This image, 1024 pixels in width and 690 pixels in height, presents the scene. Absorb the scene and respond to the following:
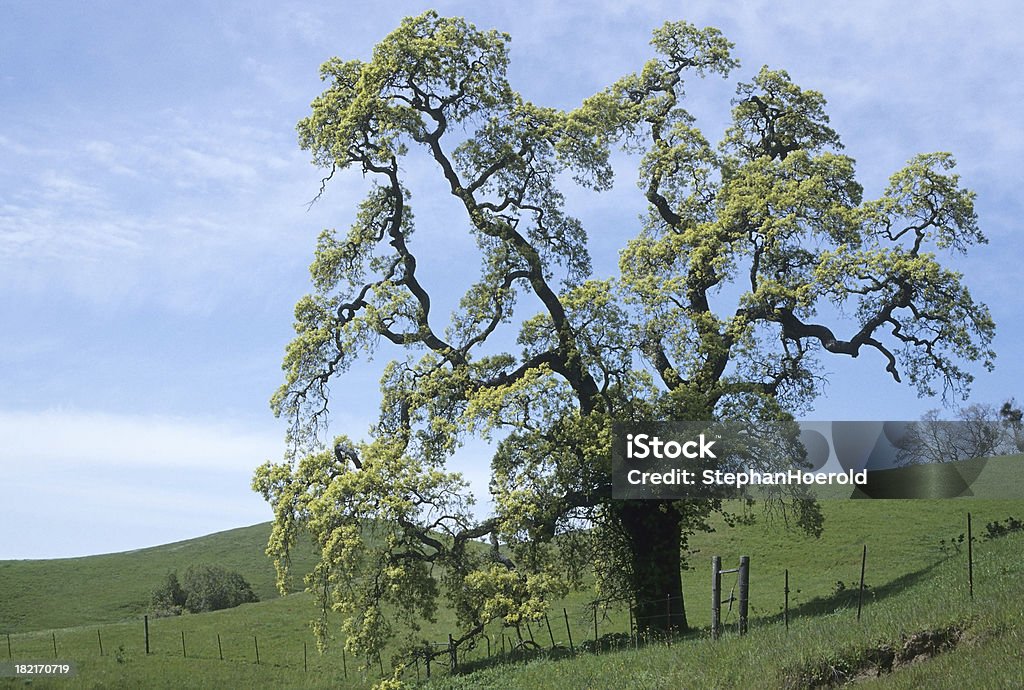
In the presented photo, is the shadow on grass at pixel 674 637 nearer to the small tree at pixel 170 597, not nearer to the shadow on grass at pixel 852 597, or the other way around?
the shadow on grass at pixel 852 597

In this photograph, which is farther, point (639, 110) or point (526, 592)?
point (639, 110)

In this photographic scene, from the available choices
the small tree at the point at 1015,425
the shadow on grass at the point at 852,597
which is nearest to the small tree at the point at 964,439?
the small tree at the point at 1015,425

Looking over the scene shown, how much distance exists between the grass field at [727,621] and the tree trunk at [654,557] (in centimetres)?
270

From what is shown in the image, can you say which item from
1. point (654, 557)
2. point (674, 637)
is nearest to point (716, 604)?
point (674, 637)

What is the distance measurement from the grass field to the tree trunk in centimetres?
270

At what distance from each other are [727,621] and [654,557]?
3.29 meters

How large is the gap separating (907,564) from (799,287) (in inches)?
738

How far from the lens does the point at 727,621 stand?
28.7 meters

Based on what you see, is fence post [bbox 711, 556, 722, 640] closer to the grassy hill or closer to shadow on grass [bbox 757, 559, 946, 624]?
shadow on grass [bbox 757, 559, 946, 624]

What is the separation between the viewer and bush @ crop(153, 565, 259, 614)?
68.3m

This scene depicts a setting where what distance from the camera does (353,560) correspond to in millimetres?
28125

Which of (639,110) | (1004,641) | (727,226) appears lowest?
(1004,641)

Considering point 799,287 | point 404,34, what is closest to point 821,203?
point 799,287

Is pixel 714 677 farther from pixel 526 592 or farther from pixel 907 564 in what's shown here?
pixel 907 564
